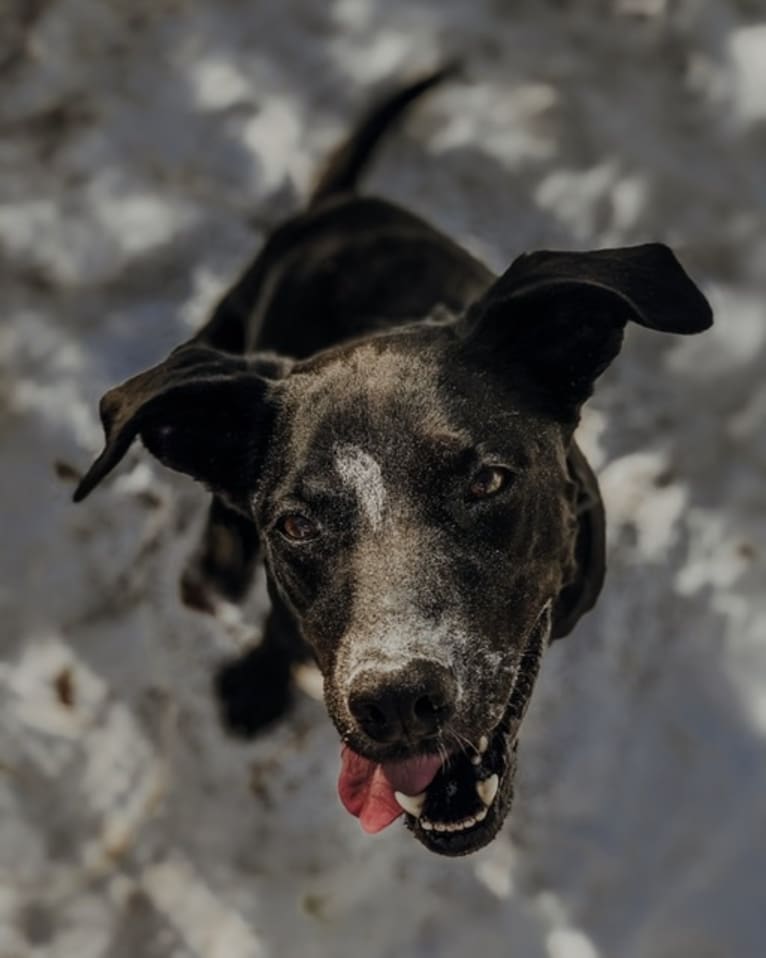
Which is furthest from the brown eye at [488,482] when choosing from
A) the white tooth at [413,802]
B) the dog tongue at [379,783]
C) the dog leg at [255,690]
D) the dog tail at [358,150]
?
the dog tail at [358,150]

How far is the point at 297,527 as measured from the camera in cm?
334

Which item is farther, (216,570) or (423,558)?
(216,570)

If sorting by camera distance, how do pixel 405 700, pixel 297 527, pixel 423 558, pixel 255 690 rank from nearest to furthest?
pixel 405 700, pixel 423 558, pixel 297 527, pixel 255 690

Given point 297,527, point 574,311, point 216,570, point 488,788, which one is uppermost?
point 574,311

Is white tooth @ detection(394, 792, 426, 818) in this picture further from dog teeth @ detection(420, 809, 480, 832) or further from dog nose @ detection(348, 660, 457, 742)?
dog nose @ detection(348, 660, 457, 742)

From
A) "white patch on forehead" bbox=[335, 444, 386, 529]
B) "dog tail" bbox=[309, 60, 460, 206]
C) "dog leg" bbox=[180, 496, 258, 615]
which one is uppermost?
"dog tail" bbox=[309, 60, 460, 206]

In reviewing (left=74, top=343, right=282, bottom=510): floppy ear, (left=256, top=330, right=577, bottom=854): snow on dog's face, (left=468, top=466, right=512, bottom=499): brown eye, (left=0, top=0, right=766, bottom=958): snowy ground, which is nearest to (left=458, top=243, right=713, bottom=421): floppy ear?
(left=256, top=330, right=577, bottom=854): snow on dog's face

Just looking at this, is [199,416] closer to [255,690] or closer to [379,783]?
[379,783]

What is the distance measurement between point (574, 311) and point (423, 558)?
717 millimetres

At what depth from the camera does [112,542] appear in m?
4.91

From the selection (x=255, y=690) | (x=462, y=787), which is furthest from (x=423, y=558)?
(x=255, y=690)

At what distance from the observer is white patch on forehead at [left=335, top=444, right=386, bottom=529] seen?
320 centimetres

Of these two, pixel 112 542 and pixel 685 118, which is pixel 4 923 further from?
pixel 685 118

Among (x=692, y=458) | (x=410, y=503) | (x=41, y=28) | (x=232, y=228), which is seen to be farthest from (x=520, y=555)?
(x=41, y=28)
